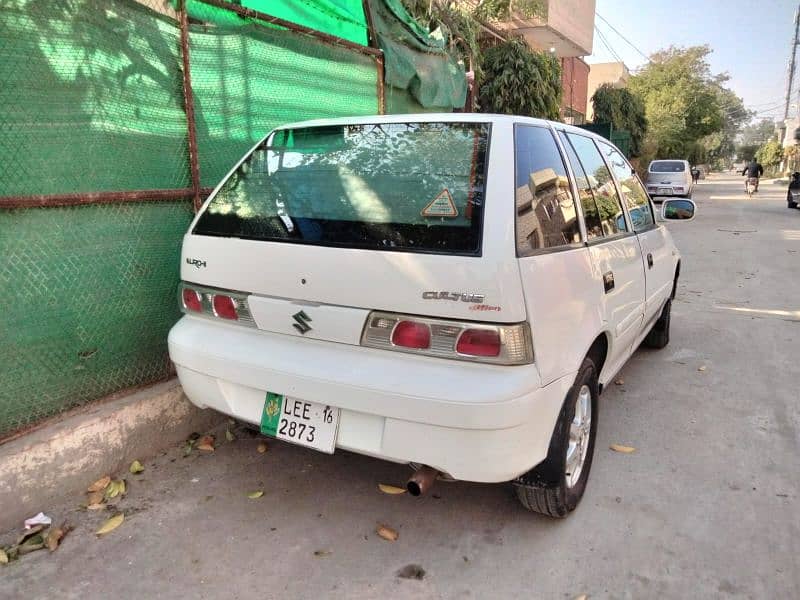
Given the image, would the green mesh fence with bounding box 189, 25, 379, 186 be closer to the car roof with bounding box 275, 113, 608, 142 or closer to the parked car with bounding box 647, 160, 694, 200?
the car roof with bounding box 275, 113, 608, 142

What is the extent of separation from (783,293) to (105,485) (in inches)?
301

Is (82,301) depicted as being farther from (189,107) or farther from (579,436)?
(579,436)

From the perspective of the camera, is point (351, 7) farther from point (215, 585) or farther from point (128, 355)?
point (215, 585)

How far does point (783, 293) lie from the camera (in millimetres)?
7320

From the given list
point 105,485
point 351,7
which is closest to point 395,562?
point 105,485

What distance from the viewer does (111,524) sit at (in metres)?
2.67

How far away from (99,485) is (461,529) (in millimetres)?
1791

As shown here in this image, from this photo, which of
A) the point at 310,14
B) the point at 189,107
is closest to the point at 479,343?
the point at 189,107

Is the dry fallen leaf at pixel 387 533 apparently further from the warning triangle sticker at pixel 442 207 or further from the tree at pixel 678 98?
the tree at pixel 678 98

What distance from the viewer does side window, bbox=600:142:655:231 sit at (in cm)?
376

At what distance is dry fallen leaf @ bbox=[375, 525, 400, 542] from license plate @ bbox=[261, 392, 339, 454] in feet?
1.70

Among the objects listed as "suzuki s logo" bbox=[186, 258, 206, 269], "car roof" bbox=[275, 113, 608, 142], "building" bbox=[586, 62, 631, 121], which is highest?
"building" bbox=[586, 62, 631, 121]

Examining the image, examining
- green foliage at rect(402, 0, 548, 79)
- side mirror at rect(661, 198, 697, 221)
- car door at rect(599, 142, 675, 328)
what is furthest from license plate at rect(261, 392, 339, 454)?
green foliage at rect(402, 0, 548, 79)

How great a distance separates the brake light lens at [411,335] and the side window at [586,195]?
1.13m
